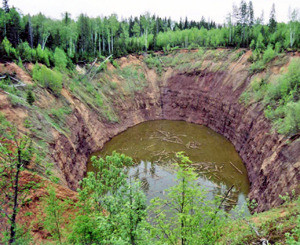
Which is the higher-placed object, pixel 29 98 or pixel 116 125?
pixel 29 98

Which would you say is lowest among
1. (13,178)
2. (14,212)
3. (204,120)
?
(204,120)

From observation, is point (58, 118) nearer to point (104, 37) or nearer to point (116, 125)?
point (116, 125)

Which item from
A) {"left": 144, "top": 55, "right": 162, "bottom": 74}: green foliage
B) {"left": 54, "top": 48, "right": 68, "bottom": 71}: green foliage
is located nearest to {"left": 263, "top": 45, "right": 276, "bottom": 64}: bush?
{"left": 144, "top": 55, "right": 162, "bottom": 74}: green foliage

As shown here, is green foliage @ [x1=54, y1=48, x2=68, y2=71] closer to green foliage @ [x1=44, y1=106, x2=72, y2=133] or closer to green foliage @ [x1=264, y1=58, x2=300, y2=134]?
green foliage @ [x1=44, y1=106, x2=72, y2=133]

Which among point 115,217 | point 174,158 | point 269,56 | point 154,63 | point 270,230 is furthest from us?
point 154,63

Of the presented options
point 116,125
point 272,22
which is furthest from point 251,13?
point 116,125

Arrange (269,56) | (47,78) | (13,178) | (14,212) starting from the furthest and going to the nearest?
(269,56) → (47,78) → (13,178) → (14,212)

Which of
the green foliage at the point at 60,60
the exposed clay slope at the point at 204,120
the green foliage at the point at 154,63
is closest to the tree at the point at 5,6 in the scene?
the green foliage at the point at 60,60

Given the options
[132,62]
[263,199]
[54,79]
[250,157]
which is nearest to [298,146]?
[263,199]
